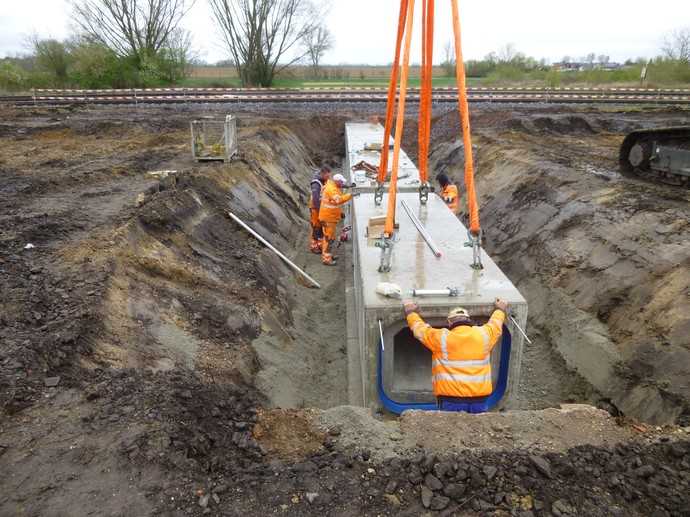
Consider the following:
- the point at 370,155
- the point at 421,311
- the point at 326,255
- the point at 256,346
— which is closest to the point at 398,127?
the point at 421,311

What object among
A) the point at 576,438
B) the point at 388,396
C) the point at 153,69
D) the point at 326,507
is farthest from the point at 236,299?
the point at 153,69

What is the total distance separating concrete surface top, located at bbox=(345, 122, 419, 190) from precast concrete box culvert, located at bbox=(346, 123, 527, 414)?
3110mm

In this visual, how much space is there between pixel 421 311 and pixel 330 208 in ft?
16.4

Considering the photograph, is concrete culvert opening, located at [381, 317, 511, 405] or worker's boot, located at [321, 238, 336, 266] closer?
concrete culvert opening, located at [381, 317, 511, 405]

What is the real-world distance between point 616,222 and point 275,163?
1031cm

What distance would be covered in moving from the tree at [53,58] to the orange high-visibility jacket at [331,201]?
3297 centimetres

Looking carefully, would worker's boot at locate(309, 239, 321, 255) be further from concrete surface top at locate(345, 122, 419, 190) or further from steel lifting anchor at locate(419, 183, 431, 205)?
steel lifting anchor at locate(419, 183, 431, 205)

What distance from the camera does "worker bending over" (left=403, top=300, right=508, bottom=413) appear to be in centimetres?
463

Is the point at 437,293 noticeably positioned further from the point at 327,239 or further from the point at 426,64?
the point at 327,239

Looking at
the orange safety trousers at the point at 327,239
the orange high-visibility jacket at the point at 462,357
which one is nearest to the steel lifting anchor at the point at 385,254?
the orange high-visibility jacket at the point at 462,357

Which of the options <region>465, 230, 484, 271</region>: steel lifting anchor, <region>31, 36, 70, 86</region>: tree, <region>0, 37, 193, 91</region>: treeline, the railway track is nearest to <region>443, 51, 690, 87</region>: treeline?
the railway track

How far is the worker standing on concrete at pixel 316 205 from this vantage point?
10.7 meters

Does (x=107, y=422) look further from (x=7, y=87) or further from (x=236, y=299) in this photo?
(x=7, y=87)

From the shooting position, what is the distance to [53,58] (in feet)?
112
